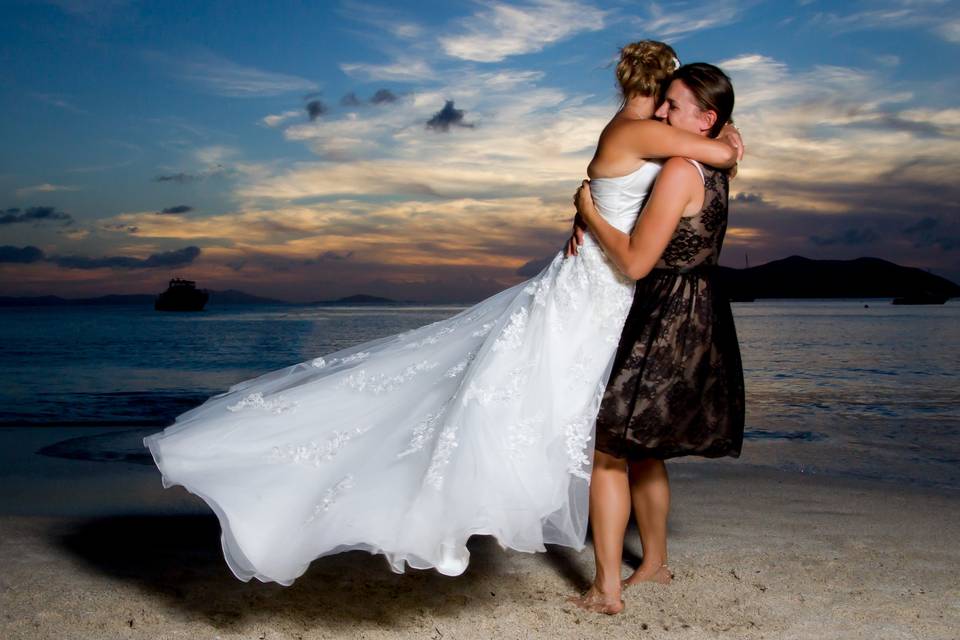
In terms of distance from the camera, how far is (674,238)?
10.4 feet

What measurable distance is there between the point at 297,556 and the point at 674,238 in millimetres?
1797

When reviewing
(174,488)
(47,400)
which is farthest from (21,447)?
(47,400)

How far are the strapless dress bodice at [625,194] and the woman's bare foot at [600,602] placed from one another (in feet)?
4.94

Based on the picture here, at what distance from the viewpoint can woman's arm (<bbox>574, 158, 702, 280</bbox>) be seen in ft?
9.61

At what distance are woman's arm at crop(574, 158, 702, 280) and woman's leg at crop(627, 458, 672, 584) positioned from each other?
1.13 m

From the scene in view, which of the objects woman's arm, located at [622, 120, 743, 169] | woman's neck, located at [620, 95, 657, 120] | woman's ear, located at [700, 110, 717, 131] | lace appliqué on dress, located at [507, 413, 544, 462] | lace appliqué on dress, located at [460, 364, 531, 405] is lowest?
lace appliqué on dress, located at [507, 413, 544, 462]

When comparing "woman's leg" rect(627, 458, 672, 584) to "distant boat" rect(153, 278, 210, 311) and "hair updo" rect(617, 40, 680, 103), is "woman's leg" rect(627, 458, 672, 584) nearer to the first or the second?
"hair updo" rect(617, 40, 680, 103)

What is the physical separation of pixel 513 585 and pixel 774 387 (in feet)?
36.5

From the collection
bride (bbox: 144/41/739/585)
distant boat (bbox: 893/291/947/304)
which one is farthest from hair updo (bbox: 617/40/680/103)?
distant boat (bbox: 893/291/947/304)

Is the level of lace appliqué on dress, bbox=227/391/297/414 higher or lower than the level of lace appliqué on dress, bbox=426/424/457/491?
higher

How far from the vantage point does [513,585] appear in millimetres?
3807

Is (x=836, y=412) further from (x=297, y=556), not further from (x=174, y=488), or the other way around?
(x=297, y=556)

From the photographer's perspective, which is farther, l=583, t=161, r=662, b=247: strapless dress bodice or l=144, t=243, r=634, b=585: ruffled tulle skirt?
l=583, t=161, r=662, b=247: strapless dress bodice

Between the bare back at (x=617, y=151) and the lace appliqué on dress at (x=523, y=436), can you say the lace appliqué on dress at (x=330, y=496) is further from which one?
the bare back at (x=617, y=151)
